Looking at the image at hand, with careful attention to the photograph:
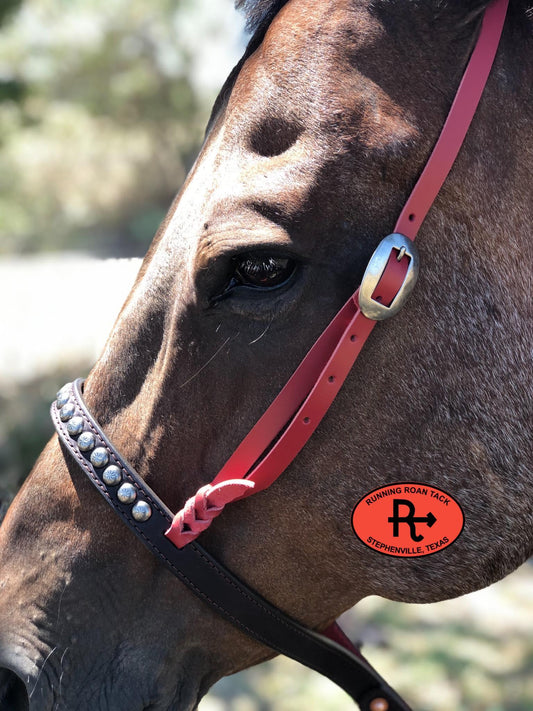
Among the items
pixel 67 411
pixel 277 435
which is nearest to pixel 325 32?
pixel 277 435

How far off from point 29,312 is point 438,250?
669cm

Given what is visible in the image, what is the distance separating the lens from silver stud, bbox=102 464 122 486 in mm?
1783

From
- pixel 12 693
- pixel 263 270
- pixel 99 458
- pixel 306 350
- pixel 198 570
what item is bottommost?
pixel 12 693

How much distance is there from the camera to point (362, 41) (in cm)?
172

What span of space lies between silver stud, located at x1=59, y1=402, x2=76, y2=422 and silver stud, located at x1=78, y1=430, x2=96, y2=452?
0.32ft

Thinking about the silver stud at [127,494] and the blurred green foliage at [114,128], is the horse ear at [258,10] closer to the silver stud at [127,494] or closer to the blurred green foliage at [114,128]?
the silver stud at [127,494]

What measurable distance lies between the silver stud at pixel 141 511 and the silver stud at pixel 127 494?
0.02 m

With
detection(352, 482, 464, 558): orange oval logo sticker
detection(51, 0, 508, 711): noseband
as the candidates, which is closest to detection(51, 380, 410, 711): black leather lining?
detection(51, 0, 508, 711): noseband

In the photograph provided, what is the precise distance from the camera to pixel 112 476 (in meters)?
1.78

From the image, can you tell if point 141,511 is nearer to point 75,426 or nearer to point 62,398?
point 75,426

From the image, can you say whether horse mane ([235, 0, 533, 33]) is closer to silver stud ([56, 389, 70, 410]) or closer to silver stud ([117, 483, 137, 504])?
silver stud ([56, 389, 70, 410])

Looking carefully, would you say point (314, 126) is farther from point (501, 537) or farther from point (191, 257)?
point (501, 537)

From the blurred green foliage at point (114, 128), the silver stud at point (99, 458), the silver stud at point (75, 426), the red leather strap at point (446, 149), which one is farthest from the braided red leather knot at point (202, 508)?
the blurred green foliage at point (114, 128)

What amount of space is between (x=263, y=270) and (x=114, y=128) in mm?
22951
